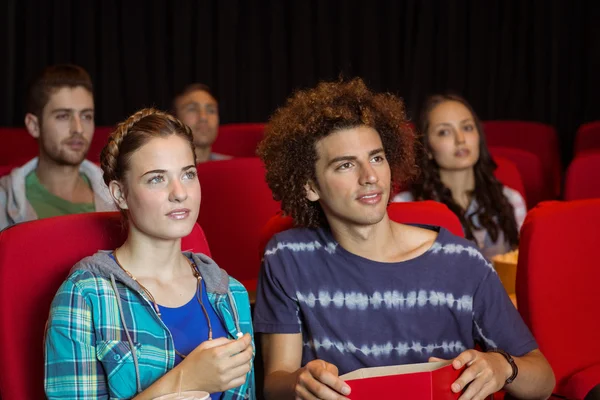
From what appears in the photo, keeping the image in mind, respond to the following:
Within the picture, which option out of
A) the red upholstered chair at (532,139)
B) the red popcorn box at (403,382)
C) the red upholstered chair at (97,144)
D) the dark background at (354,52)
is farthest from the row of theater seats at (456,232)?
the dark background at (354,52)

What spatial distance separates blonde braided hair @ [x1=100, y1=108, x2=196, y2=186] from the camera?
A: 2.04 meters

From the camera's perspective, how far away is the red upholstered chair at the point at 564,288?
239 cm

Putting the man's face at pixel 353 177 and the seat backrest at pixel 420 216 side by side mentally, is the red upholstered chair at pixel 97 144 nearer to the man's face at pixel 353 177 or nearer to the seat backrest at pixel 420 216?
the seat backrest at pixel 420 216

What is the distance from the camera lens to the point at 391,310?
2248mm

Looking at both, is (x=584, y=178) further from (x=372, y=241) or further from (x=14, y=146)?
(x=14, y=146)

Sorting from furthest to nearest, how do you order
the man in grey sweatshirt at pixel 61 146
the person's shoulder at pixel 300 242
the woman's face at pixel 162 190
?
1. the man in grey sweatshirt at pixel 61 146
2. the person's shoulder at pixel 300 242
3. the woman's face at pixel 162 190

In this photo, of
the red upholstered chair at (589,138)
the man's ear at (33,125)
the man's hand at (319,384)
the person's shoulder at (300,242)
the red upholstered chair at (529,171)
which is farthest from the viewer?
the red upholstered chair at (589,138)

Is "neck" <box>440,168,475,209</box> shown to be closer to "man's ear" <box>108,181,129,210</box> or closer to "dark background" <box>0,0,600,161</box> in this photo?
"man's ear" <box>108,181,129,210</box>

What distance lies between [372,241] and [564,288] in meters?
0.53

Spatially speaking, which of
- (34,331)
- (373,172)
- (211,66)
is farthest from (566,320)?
(211,66)

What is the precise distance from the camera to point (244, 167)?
139 inches

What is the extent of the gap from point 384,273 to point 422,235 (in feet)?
0.53

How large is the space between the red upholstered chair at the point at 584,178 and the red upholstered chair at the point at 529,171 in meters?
0.79

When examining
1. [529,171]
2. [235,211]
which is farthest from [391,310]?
[529,171]
